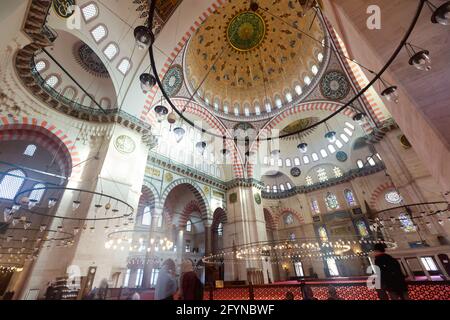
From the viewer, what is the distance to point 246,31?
1205cm

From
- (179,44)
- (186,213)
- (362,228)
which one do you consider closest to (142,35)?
(179,44)

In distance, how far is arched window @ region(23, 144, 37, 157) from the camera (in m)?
9.99

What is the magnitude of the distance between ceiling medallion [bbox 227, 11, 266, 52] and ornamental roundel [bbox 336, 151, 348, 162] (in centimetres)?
1057

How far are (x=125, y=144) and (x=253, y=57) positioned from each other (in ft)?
33.2

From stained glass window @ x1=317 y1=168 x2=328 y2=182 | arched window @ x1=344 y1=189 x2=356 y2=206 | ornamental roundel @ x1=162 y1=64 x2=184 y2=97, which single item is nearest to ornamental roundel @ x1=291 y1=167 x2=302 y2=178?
stained glass window @ x1=317 y1=168 x2=328 y2=182

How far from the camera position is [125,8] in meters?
6.73

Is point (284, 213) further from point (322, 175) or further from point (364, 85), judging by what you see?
point (364, 85)

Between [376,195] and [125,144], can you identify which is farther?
[376,195]

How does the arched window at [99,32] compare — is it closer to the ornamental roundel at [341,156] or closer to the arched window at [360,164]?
the ornamental roundel at [341,156]

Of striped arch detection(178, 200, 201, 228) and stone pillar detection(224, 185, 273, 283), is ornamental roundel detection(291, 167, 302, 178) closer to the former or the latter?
stone pillar detection(224, 185, 273, 283)

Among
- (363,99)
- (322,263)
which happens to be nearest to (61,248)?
(363,99)
